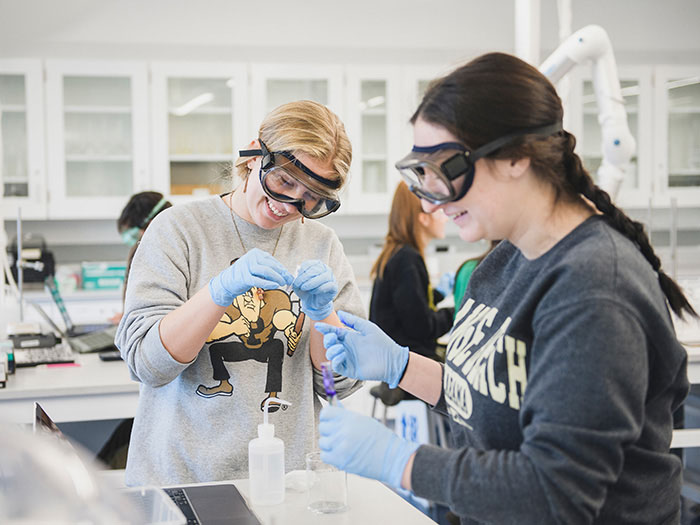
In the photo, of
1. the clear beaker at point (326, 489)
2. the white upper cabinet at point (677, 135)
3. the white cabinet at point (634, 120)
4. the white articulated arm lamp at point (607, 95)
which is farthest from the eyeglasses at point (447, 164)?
the white upper cabinet at point (677, 135)

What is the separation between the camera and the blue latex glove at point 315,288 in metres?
1.51

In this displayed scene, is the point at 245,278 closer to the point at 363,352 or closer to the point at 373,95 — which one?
the point at 363,352

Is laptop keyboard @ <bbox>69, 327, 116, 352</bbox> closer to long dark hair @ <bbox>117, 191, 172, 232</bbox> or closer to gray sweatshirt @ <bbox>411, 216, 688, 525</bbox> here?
long dark hair @ <bbox>117, 191, 172, 232</bbox>

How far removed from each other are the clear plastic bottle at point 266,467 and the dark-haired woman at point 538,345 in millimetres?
274

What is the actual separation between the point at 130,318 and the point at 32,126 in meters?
3.64

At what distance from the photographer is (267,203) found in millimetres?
1569

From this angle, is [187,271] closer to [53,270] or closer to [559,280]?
[559,280]

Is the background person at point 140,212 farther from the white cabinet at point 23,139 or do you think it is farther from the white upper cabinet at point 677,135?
the white upper cabinet at point 677,135

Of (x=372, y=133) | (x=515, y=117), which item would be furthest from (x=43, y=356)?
(x=372, y=133)

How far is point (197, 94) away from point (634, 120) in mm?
3098

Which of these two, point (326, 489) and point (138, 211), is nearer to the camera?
point (326, 489)

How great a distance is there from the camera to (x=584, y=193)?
3.58 feet

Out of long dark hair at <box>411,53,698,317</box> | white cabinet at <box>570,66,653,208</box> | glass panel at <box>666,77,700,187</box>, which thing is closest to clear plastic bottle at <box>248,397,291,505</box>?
long dark hair at <box>411,53,698,317</box>

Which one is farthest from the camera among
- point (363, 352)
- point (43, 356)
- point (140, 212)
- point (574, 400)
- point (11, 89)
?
point (11, 89)
